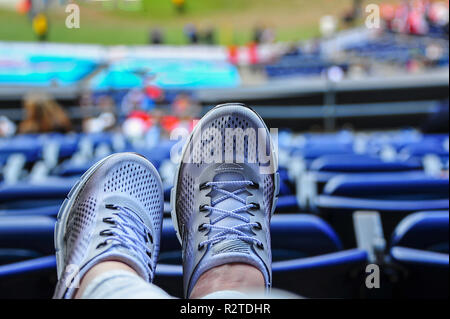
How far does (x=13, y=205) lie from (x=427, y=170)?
3.83 ft

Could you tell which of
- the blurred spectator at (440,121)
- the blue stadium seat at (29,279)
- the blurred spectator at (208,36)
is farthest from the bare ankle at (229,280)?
the blurred spectator at (208,36)

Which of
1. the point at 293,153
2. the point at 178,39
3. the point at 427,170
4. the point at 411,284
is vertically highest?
the point at 178,39

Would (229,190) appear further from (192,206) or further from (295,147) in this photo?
(295,147)

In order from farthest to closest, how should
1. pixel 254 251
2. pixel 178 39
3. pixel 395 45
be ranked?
pixel 178 39, pixel 395 45, pixel 254 251

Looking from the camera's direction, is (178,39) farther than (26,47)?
Yes

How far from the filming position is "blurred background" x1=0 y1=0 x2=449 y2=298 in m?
0.95

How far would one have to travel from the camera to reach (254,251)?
2.93ft

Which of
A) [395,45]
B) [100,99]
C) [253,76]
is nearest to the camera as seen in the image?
[100,99]

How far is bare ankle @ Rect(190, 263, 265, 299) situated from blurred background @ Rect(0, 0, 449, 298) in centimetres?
7

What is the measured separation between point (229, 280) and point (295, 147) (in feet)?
5.02

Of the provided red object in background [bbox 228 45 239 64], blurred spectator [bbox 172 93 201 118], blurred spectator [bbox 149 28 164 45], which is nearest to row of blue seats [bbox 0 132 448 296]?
blurred spectator [bbox 172 93 201 118]

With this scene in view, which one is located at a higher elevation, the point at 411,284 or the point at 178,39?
the point at 178,39
